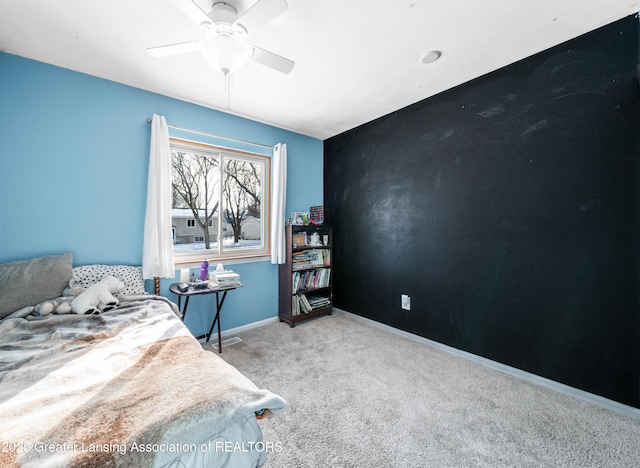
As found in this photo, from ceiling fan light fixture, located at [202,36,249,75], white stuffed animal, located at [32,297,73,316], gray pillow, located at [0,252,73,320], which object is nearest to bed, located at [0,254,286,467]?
white stuffed animal, located at [32,297,73,316]

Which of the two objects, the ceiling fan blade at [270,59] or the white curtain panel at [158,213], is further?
the white curtain panel at [158,213]

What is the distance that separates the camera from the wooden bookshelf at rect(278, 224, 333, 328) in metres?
3.26

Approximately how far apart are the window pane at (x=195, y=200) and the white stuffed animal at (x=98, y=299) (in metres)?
0.83

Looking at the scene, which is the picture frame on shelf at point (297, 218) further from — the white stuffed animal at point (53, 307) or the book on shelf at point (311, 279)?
the white stuffed animal at point (53, 307)

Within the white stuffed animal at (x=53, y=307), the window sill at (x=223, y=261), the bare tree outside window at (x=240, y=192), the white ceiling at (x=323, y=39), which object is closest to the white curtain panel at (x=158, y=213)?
the window sill at (x=223, y=261)

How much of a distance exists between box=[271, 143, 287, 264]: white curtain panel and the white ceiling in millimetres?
736

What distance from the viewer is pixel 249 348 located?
2.64m

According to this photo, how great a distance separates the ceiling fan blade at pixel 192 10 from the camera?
48.9 inches

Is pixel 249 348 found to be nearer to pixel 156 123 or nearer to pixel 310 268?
pixel 310 268

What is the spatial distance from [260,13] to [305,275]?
2676 mm

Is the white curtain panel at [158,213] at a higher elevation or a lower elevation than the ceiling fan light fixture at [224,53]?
lower

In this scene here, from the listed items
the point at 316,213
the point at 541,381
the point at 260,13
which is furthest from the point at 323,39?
the point at 541,381

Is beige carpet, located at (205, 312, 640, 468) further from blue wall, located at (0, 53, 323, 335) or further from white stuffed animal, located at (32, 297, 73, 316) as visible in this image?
blue wall, located at (0, 53, 323, 335)

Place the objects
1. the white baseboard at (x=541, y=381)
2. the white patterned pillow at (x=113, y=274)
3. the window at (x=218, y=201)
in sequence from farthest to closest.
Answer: the window at (x=218, y=201)
the white patterned pillow at (x=113, y=274)
the white baseboard at (x=541, y=381)
